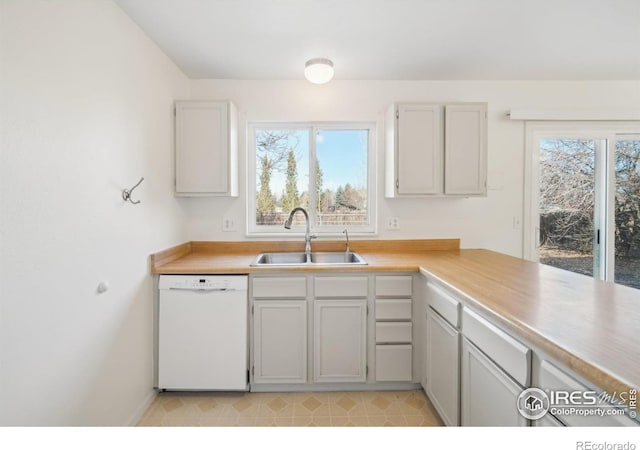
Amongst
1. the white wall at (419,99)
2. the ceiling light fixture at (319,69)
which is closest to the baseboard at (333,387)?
the white wall at (419,99)

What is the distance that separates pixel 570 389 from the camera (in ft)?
2.86

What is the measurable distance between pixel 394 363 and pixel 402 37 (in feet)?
7.08

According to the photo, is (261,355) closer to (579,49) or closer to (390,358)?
(390,358)

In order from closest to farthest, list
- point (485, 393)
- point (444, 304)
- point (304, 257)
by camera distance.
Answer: point (485, 393), point (444, 304), point (304, 257)

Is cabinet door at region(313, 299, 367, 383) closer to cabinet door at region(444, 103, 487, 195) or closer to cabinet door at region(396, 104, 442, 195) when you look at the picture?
cabinet door at region(396, 104, 442, 195)

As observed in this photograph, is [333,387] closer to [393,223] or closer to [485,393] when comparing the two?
[485,393]

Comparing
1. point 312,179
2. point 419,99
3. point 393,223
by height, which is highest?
point 419,99

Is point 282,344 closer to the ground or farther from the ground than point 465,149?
closer to the ground

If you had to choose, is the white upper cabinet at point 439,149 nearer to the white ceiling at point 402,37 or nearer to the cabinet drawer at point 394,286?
the white ceiling at point 402,37

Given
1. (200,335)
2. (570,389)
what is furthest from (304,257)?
(570,389)

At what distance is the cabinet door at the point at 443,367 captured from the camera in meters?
1.55

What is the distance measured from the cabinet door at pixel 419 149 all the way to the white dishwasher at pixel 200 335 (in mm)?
1523

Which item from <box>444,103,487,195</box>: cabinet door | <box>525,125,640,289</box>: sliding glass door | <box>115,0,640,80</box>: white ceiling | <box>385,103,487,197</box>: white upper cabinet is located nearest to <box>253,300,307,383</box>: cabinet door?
<box>385,103,487,197</box>: white upper cabinet

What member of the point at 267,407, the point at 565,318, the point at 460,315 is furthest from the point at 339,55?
the point at 267,407
